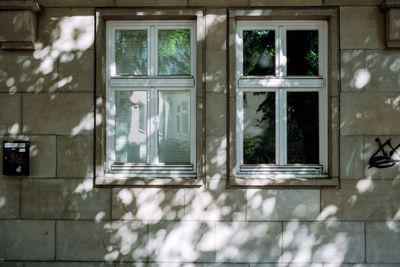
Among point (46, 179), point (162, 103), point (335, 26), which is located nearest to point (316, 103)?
point (335, 26)

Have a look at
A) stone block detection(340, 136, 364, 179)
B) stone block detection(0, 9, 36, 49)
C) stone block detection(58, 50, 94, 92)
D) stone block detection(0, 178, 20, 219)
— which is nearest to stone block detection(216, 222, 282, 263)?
stone block detection(340, 136, 364, 179)

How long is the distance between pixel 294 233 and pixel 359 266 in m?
0.98

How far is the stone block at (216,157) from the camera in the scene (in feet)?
15.1

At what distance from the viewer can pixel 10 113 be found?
4.68 metres

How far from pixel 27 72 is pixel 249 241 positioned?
380 cm

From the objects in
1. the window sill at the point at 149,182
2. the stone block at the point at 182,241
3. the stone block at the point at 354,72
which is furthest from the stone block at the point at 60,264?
the stone block at the point at 354,72

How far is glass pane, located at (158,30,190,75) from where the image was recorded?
4.87 metres

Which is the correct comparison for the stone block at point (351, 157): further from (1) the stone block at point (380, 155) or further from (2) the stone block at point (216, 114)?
(2) the stone block at point (216, 114)

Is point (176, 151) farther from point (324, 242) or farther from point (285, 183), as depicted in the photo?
point (324, 242)

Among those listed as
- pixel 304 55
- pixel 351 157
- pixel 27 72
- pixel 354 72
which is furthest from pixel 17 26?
pixel 351 157

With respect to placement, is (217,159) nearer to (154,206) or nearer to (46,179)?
(154,206)

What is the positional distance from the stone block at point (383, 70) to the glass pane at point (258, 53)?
50.3 inches

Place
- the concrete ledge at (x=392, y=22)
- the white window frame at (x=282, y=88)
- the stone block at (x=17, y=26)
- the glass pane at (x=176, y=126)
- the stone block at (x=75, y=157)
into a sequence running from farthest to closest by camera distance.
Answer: the glass pane at (x=176, y=126), the white window frame at (x=282, y=88), the stone block at (x=75, y=157), the stone block at (x=17, y=26), the concrete ledge at (x=392, y=22)

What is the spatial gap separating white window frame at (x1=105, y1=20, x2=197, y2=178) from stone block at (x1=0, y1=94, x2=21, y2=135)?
1203 mm
